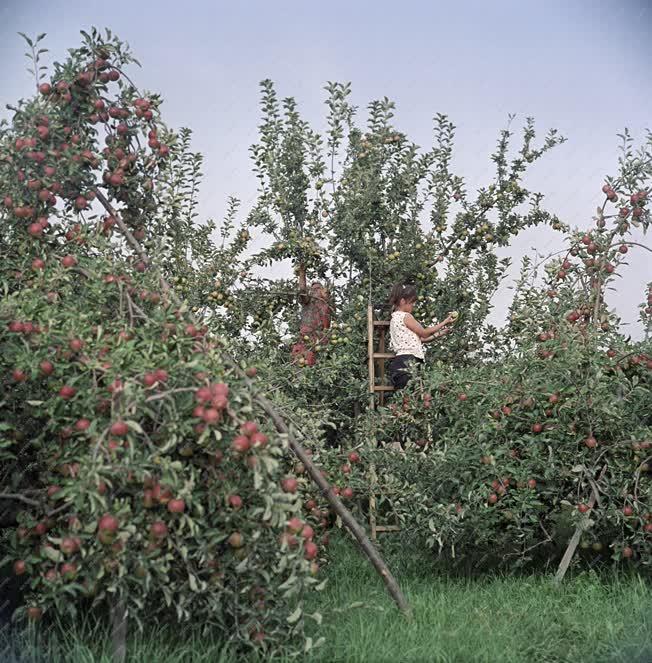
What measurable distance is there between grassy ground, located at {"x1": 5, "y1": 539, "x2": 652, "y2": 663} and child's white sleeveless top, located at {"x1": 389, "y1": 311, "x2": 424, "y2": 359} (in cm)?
196

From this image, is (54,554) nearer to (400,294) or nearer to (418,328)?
(418,328)

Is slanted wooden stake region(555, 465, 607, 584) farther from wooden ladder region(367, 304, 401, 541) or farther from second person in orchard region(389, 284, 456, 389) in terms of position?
second person in orchard region(389, 284, 456, 389)

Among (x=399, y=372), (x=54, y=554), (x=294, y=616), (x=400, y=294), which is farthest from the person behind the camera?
(x=400, y=294)

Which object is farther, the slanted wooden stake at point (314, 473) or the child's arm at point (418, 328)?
the child's arm at point (418, 328)

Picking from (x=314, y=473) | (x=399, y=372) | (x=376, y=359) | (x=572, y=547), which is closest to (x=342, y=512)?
(x=314, y=473)

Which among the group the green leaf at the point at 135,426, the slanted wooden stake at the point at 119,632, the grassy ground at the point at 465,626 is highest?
the green leaf at the point at 135,426

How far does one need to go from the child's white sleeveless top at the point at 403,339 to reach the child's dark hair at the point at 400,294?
0.60 feet

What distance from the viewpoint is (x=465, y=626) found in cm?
414

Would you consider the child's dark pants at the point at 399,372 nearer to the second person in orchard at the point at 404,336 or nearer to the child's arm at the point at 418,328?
the second person in orchard at the point at 404,336

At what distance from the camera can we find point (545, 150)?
838cm

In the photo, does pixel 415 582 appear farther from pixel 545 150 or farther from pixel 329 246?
pixel 545 150

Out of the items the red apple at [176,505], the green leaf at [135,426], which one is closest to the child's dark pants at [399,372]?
the red apple at [176,505]

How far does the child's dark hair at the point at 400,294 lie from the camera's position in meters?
6.99

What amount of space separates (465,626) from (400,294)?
3.36m
